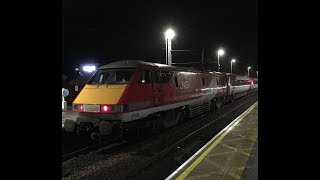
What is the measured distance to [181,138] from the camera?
12859 millimetres

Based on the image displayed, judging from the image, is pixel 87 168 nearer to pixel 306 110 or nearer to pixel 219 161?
pixel 219 161

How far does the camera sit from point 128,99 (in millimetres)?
10945

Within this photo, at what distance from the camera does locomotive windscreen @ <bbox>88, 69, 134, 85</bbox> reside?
463 inches

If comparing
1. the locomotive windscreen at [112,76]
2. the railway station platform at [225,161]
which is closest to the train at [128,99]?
the locomotive windscreen at [112,76]

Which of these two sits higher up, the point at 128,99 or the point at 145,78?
the point at 145,78

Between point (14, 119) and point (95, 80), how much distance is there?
960 centimetres

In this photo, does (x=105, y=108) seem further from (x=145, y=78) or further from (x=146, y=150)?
(x=145, y=78)

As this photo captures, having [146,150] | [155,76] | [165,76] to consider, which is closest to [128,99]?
[146,150]

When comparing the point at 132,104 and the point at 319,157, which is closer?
the point at 319,157

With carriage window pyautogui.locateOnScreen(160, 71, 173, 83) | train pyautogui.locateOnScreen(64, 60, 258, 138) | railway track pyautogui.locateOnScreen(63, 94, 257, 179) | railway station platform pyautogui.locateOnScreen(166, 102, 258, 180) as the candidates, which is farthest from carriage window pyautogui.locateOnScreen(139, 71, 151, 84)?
railway station platform pyautogui.locateOnScreen(166, 102, 258, 180)

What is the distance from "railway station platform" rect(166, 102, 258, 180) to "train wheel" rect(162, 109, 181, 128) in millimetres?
3187

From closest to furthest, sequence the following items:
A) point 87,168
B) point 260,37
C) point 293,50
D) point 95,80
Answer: point 293,50
point 260,37
point 87,168
point 95,80

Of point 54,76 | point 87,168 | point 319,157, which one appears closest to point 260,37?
point 319,157

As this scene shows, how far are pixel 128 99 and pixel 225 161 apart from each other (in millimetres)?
4077
